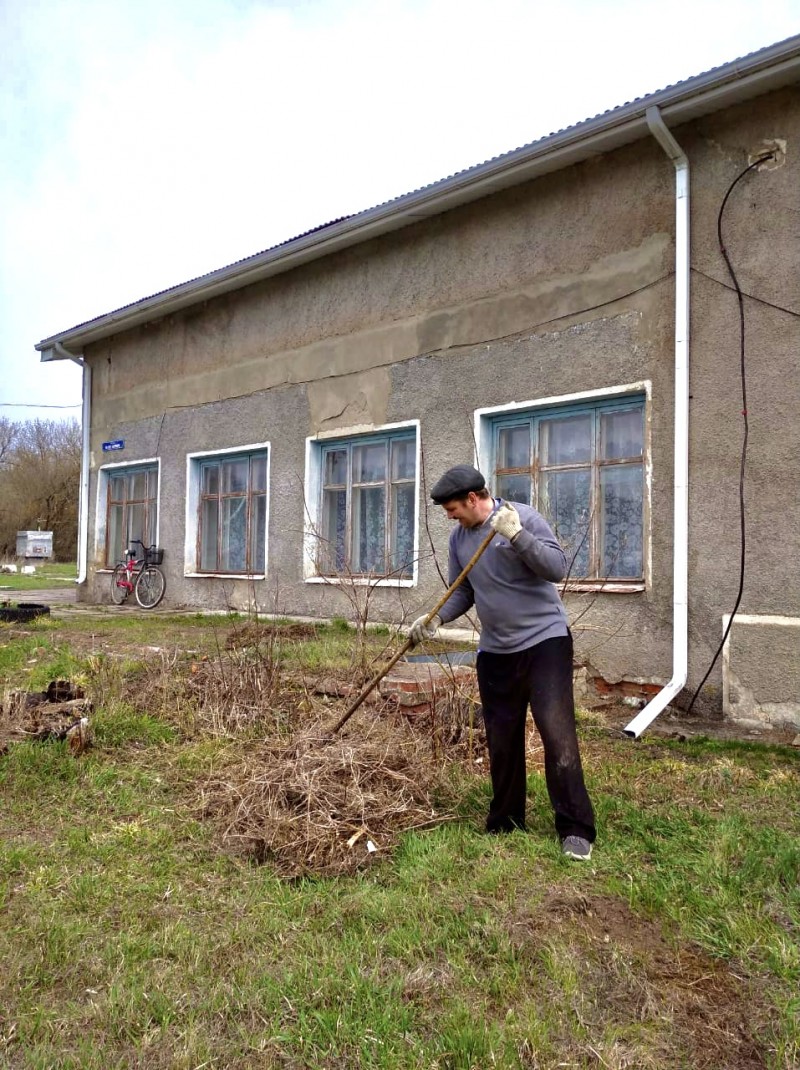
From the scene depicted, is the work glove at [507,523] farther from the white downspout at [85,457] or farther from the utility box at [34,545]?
the utility box at [34,545]

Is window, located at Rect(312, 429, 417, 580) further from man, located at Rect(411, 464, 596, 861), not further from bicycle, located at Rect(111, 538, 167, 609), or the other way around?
man, located at Rect(411, 464, 596, 861)

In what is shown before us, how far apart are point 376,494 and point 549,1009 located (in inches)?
285

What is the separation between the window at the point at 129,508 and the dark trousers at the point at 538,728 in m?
9.31

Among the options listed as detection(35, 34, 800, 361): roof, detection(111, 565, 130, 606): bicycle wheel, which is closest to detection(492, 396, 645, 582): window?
detection(35, 34, 800, 361): roof

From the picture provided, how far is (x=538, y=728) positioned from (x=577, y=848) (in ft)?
1.59

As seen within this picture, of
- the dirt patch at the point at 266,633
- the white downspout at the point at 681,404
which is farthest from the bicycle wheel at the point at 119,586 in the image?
the white downspout at the point at 681,404

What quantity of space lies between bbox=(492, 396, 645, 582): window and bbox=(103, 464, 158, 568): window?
20.5ft

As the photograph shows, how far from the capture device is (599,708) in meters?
6.59

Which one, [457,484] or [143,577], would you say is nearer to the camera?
[457,484]

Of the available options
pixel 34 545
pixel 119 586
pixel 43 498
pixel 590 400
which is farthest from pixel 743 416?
pixel 43 498

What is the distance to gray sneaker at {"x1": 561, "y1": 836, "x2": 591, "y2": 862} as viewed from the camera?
333cm

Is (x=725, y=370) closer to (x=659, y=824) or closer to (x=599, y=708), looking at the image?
(x=599, y=708)

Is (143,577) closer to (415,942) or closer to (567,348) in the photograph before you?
(567,348)

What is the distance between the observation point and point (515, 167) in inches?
292
